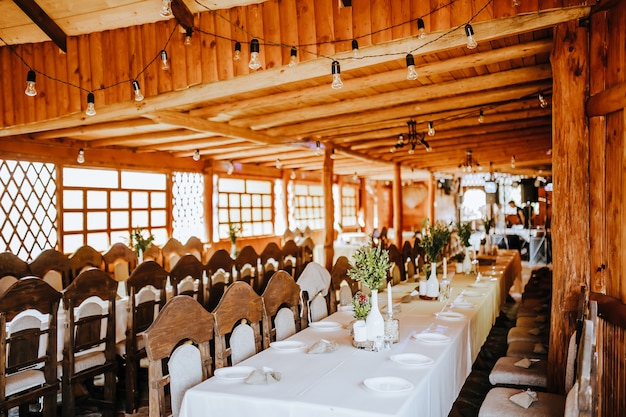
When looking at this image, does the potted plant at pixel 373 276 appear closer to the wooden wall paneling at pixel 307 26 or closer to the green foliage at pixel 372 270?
the green foliage at pixel 372 270

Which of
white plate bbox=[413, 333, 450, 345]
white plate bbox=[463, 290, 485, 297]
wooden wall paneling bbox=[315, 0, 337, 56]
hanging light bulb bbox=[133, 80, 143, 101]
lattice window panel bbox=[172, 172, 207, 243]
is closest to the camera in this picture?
white plate bbox=[413, 333, 450, 345]

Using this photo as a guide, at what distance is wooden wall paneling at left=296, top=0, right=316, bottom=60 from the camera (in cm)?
350

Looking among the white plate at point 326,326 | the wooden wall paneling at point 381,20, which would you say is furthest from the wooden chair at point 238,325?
the wooden wall paneling at point 381,20

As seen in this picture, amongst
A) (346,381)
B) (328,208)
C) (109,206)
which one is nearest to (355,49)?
(346,381)

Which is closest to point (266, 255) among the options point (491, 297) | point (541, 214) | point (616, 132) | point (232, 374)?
point (491, 297)

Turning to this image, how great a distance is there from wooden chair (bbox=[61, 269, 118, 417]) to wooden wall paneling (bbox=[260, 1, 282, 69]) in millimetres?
1956

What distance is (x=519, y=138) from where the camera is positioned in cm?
769

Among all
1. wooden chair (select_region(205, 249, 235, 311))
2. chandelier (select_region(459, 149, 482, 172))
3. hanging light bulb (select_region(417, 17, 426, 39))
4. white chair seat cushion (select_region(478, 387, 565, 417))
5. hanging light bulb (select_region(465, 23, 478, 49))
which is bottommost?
white chair seat cushion (select_region(478, 387, 565, 417))

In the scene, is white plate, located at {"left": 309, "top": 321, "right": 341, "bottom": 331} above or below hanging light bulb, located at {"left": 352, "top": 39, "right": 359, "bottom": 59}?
below

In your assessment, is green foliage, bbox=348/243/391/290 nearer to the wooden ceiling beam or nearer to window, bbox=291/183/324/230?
the wooden ceiling beam

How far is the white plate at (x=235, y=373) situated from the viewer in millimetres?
2232

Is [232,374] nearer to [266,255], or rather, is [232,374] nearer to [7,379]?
[7,379]

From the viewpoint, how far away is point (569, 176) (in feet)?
9.91

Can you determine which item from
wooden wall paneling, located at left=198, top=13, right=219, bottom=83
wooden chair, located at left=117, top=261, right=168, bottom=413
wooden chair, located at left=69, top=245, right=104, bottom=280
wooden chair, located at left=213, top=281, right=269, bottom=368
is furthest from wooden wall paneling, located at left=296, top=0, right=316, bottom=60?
wooden chair, located at left=69, top=245, right=104, bottom=280
